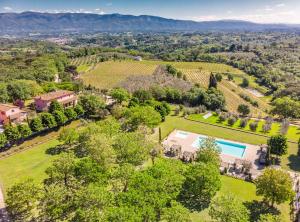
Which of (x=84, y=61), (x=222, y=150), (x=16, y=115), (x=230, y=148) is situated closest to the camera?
(x=222, y=150)

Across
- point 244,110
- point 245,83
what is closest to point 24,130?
point 244,110

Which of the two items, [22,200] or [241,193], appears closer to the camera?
[22,200]

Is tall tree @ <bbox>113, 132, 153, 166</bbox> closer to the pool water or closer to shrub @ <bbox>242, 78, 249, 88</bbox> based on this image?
the pool water

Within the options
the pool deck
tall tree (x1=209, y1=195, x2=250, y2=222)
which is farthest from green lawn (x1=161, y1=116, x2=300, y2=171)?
tall tree (x1=209, y1=195, x2=250, y2=222)

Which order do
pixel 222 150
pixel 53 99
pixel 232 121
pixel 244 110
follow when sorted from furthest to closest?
pixel 53 99, pixel 244 110, pixel 232 121, pixel 222 150

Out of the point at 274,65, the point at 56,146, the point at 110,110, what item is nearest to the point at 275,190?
the point at 56,146

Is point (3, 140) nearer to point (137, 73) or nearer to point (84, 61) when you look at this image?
point (137, 73)

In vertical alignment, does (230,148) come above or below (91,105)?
below

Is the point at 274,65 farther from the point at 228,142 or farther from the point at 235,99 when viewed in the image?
the point at 228,142

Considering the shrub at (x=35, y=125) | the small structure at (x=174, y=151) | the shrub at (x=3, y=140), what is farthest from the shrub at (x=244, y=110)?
the shrub at (x=3, y=140)
